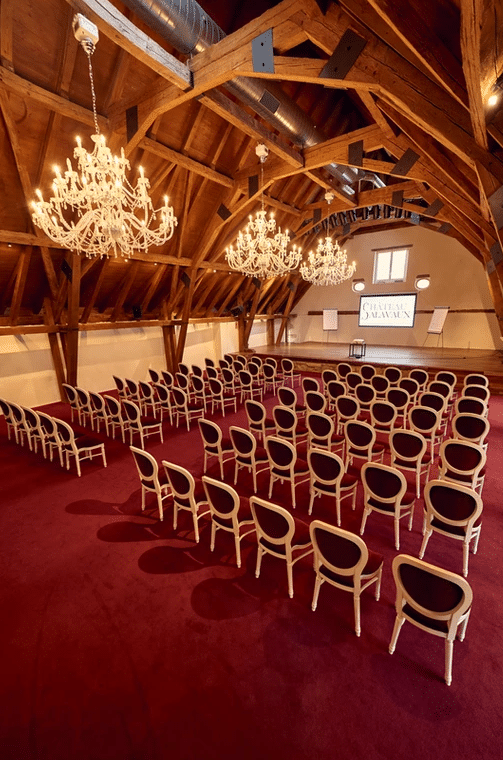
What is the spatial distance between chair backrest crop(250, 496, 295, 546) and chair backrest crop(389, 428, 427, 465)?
2.27 metres

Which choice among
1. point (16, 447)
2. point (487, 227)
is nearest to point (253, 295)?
point (487, 227)

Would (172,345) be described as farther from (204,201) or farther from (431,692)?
(431,692)

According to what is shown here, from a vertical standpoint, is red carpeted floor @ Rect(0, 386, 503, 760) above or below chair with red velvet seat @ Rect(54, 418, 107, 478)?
below

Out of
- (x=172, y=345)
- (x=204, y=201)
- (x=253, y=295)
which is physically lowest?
(x=172, y=345)

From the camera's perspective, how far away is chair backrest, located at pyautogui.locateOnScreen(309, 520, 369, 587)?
2.47 m

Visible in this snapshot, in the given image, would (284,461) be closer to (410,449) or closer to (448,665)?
(410,449)

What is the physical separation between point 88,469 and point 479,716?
585 cm

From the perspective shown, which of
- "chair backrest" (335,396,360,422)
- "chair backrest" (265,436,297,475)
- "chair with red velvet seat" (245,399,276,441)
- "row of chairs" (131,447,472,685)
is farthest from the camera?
"chair with red velvet seat" (245,399,276,441)

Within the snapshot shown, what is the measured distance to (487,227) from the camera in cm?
647

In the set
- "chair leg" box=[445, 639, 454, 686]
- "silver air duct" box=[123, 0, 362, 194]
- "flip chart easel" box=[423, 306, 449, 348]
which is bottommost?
"chair leg" box=[445, 639, 454, 686]

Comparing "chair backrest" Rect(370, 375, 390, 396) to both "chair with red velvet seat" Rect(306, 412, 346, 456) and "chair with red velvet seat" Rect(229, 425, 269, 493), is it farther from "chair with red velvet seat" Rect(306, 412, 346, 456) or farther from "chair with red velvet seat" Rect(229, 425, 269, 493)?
"chair with red velvet seat" Rect(229, 425, 269, 493)

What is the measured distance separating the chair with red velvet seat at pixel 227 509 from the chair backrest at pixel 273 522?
0.24m

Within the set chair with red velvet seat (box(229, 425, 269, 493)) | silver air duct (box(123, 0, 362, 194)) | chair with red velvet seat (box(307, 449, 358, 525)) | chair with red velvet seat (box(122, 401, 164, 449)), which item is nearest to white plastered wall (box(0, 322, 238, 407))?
chair with red velvet seat (box(122, 401, 164, 449))

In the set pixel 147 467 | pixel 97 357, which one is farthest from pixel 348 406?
pixel 97 357
